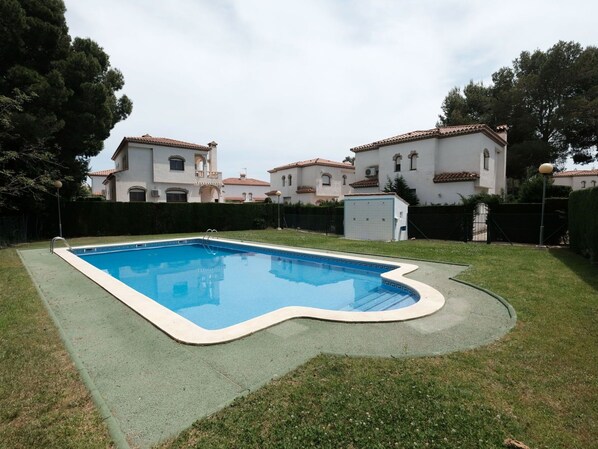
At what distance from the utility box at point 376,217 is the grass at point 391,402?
13796mm

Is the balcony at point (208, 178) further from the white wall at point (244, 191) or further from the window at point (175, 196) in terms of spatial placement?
the white wall at point (244, 191)

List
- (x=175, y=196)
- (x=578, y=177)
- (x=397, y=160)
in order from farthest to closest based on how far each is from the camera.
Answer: (x=578, y=177) → (x=175, y=196) → (x=397, y=160)

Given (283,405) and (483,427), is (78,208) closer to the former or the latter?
(283,405)

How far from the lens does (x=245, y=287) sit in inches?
406

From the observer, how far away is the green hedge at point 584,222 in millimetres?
10031

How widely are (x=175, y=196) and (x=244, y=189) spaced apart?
1077 inches

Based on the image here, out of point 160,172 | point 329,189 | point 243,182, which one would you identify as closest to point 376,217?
point 329,189

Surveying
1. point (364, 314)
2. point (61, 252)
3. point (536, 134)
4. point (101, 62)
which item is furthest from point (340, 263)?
point (536, 134)

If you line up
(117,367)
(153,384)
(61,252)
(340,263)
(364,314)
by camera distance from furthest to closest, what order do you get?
(61,252)
(340,263)
(364,314)
(117,367)
(153,384)

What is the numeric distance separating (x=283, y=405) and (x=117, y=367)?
7.44 ft

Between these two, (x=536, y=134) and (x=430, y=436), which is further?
(x=536, y=134)

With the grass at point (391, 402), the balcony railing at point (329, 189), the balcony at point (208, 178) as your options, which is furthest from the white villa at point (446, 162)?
the grass at point (391, 402)

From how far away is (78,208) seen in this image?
20438 millimetres

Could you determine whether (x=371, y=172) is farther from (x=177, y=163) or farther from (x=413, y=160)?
(x=177, y=163)
